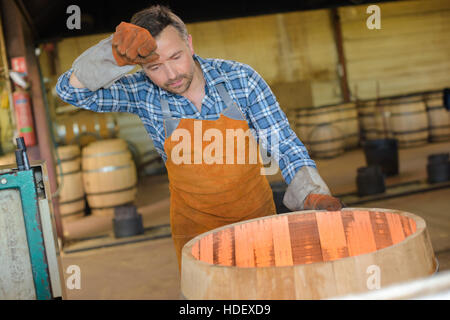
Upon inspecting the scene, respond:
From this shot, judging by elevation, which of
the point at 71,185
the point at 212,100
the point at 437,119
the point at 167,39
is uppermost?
the point at 167,39

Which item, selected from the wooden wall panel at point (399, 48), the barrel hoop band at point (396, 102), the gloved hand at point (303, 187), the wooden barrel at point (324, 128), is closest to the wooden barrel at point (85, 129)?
the wooden barrel at point (324, 128)

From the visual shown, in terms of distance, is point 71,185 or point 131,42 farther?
point 71,185

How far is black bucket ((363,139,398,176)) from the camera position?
22.9ft

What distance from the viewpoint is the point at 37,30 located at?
5.99 meters

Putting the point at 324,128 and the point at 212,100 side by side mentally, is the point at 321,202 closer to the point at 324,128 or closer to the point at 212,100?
the point at 212,100

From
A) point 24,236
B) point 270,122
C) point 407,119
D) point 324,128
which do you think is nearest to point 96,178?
point 324,128

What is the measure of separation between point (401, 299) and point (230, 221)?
1.30 meters

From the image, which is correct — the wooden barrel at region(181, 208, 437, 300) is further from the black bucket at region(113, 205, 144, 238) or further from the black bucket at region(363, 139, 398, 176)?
the black bucket at region(363, 139, 398, 176)

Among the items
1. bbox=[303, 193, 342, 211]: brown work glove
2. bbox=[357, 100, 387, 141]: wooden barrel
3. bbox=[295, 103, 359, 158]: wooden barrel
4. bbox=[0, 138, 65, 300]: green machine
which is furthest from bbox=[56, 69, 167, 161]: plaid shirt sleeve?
bbox=[357, 100, 387, 141]: wooden barrel

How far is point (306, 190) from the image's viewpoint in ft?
5.95

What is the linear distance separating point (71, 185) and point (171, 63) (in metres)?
5.44

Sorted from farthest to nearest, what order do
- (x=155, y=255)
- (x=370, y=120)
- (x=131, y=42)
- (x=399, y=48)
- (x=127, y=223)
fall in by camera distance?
1. (x=399, y=48)
2. (x=370, y=120)
3. (x=127, y=223)
4. (x=155, y=255)
5. (x=131, y=42)

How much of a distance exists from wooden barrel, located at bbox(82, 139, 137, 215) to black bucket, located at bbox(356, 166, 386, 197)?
9.82 feet

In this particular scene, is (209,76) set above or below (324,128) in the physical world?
above
